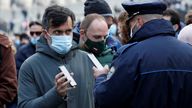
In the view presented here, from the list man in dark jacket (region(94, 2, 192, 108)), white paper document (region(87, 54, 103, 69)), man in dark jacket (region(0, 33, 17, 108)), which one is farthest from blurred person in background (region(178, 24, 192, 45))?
man in dark jacket (region(0, 33, 17, 108))

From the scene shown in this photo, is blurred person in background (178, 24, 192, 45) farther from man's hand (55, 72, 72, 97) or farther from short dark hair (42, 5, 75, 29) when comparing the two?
man's hand (55, 72, 72, 97)

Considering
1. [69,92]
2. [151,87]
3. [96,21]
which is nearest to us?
[151,87]

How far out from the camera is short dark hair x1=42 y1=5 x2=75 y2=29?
5.91 meters

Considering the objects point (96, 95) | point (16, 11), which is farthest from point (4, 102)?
point (16, 11)

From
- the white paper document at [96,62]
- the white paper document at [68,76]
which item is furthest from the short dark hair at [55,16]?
the white paper document at [68,76]

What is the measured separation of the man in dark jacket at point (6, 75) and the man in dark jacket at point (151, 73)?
6.60ft

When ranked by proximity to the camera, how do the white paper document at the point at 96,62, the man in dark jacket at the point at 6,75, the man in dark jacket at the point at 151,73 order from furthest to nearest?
the man in dark jacket at the point at 6,75 < the white paper document at the point at 96,62 < the man in dark jacket at the point at 151,73

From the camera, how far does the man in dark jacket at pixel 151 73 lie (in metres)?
4.84

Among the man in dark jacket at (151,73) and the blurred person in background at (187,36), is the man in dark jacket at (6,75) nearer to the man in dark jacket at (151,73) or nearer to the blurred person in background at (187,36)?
the blurred person in background at (187,36)

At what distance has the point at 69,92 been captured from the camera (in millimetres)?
5801

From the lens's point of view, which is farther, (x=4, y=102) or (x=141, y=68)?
(x=4, y=102)

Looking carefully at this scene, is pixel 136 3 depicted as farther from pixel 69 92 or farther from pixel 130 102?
Result: pixel 69 92

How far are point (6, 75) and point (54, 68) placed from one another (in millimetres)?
1102

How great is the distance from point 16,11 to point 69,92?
58222 millimetres
